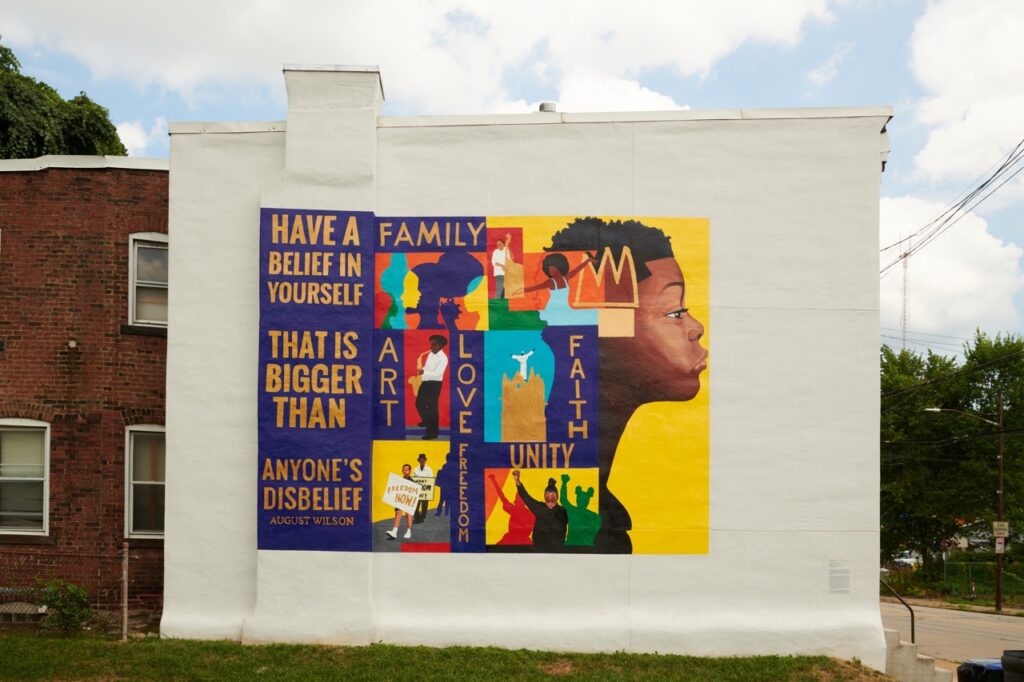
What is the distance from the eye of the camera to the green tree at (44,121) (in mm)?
23594

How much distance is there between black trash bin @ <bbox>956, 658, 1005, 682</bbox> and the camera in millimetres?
13141

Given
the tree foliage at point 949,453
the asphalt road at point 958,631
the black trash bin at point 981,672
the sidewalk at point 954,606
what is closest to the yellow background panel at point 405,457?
the black trash bin at point 981,672

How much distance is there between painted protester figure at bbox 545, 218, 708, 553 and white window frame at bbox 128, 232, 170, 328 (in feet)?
21.2

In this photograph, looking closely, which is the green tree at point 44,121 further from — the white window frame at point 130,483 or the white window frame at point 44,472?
the white window frame at point 130,483

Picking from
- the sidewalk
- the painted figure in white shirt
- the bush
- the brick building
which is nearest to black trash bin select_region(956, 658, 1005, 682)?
the painted figure in white shirt

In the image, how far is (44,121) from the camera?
961 inches

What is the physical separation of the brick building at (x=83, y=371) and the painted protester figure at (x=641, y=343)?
6783mm

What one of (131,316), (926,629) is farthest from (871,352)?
(926,629)

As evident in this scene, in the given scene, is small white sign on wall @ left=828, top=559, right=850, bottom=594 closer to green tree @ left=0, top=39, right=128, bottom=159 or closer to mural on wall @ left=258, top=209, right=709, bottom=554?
mural on wall @ left=258, top=209, right=709, bottom=554

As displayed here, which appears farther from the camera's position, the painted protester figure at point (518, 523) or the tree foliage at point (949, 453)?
the tree foliage at point (949, 453)

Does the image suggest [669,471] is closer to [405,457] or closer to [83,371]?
[405,457]

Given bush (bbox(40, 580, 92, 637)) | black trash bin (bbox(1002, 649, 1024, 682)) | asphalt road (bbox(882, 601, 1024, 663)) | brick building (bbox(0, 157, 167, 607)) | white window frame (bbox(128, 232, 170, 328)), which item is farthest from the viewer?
asphalt road (bbox(882, 601, 1024, 663))

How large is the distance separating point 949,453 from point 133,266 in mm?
36872

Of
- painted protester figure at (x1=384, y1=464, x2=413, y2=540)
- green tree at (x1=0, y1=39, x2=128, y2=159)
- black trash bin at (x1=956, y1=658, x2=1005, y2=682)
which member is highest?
green tree at (x1=0, y1=39, x2=128, y2=159)
